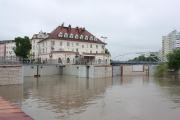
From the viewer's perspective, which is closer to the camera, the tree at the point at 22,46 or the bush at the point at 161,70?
the bush at the point at 161,70

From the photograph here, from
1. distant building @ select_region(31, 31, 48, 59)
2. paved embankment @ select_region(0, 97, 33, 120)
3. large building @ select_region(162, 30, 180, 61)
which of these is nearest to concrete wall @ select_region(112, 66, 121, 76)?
distant building @ select_region(31, 31, 48, 59)

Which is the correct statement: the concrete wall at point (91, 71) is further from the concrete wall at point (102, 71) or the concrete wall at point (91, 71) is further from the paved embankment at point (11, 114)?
the paved embankment at point (11, 114)

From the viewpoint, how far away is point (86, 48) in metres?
91.0

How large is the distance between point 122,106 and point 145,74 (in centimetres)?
5953

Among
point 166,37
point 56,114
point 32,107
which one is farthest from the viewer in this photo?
point 166,37

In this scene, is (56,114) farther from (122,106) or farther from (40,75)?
(40,75)

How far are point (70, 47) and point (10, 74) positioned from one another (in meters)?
45.3

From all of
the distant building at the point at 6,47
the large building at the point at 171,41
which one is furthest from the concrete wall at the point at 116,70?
the distant building at the point at 6,47

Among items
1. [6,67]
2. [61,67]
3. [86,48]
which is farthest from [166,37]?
[6,67]

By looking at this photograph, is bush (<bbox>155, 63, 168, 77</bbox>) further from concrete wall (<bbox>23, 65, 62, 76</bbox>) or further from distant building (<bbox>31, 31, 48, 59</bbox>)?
distant building (<bbox>31, 31, 48, 59</bbox>)

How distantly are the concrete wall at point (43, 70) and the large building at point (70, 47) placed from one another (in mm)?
2744

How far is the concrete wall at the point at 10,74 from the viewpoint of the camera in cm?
4181

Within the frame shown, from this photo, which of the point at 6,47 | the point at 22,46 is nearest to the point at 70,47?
the point at 22,46

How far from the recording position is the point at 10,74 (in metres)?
42.8
